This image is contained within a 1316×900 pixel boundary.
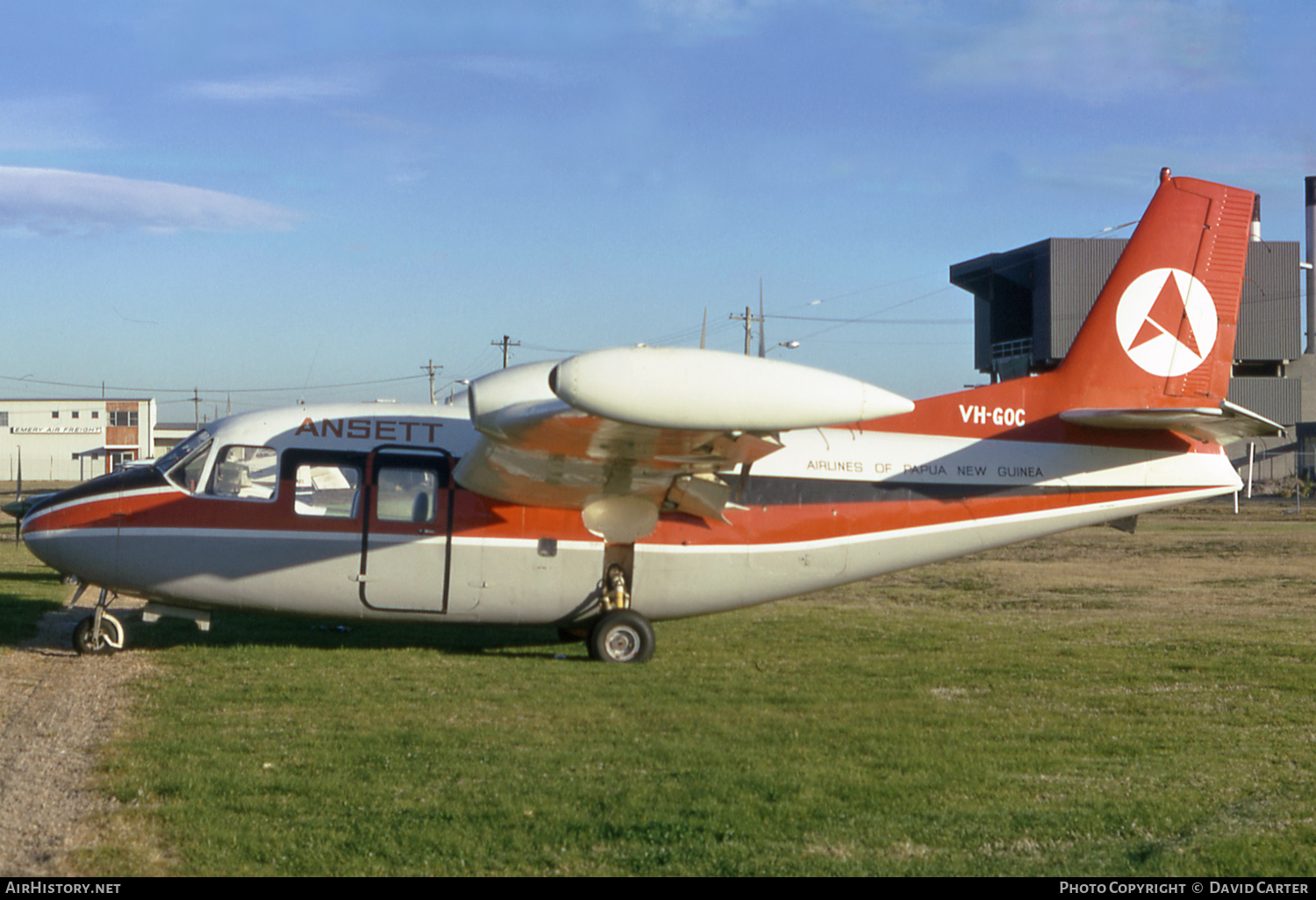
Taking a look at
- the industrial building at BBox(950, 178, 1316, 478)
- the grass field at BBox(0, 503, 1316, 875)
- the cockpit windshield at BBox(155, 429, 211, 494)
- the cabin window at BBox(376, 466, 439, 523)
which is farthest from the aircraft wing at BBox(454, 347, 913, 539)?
the industrial building at BBox(950, 178, 1316, 478)

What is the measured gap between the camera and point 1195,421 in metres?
10.8

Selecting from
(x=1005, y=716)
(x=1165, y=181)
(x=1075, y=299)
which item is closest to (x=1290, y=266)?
(x=1075, y=299)

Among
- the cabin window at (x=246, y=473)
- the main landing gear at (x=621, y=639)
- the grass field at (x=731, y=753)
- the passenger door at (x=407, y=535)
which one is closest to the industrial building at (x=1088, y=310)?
the grass field at (x=731, y=753)

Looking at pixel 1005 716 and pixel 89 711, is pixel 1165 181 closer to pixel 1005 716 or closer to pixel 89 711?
pixel 1005 716

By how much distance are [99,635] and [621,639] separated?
5.47 m

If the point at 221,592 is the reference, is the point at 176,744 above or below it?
below

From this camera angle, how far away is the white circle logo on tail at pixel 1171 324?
40.8 feet

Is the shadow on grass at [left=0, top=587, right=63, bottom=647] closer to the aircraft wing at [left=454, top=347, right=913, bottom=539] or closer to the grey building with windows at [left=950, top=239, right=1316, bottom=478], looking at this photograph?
the aircraft wing at [left=454, top=347, right=913, bottom=539]

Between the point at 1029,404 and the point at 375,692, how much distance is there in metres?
7.52

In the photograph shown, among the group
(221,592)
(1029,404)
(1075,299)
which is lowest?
(221,592)

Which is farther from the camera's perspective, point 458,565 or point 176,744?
point 458,565

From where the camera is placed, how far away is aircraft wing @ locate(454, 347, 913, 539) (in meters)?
7.13

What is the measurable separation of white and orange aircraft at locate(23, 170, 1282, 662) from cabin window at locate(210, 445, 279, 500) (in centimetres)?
2

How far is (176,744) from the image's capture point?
308 inches
